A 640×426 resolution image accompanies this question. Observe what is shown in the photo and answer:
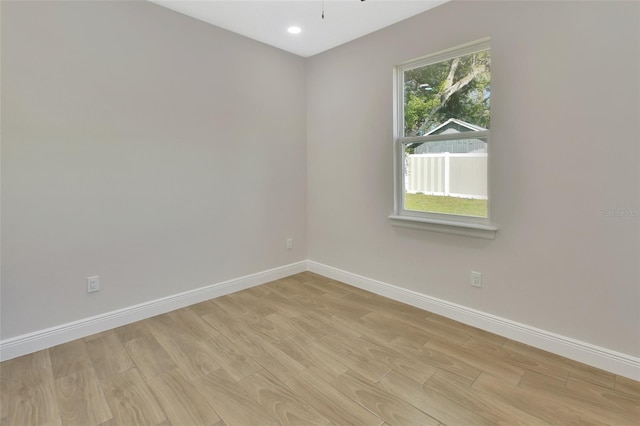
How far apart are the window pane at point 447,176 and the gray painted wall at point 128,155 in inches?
60.3

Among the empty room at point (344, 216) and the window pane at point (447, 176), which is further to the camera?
the window pane at point (447, 176)

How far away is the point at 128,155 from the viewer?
259 cm

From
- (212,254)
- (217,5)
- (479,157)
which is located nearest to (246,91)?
(217,5)

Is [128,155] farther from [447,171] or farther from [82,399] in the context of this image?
[447,171]

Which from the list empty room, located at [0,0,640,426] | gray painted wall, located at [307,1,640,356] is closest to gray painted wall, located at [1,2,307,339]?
empty room, located at [0,0,640,426]

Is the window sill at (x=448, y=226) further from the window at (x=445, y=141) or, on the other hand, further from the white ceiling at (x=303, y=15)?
the white ceiling at (x=303, y=15)

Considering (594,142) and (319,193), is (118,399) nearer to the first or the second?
(319,193)

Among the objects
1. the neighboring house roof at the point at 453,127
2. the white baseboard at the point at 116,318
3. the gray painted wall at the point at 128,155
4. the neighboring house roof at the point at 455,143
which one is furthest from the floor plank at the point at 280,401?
the neighboring house roof at the point at 453,127

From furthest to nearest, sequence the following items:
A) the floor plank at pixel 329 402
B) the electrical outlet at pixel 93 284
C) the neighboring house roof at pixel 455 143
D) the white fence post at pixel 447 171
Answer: the white fence post at pixel 447 171 → the neighboring house roof at pixel 455 143 → the electrical outlet at pixel 93 284 → the floor plank at pixel 329 402

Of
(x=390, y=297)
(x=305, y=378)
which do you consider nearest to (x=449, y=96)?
(x=390, y=297)

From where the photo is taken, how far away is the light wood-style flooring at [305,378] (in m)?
1.64

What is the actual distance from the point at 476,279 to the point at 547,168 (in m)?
0.97

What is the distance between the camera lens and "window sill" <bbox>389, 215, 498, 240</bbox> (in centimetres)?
247

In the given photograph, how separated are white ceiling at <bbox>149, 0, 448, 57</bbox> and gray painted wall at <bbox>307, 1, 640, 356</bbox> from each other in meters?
0.18
